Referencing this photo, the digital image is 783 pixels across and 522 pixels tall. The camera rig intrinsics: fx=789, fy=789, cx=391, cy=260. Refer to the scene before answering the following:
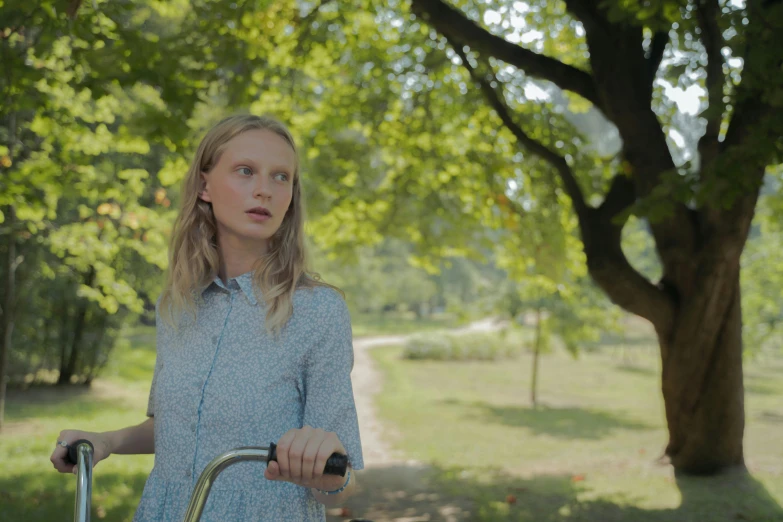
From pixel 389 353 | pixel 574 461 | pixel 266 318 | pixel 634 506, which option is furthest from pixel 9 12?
pixel 389 353

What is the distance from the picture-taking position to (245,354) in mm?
1898

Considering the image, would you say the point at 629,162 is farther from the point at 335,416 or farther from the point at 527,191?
the point at 335,416

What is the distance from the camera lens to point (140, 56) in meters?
6.03

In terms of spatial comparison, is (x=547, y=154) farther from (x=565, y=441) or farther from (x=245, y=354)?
(x=565, y=441)

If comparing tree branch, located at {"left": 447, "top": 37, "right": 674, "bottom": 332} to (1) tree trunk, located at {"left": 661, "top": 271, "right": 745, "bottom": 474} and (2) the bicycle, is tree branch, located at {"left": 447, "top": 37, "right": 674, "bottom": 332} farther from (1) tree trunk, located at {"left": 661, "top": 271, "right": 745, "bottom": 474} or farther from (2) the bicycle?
(2) the bicycle

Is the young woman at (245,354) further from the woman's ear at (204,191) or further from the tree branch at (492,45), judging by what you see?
the tree branch at (492,45)

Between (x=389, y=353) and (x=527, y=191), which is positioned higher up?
(x=527, y=191)

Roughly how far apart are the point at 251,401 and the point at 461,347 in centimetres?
3008

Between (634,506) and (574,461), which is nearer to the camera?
(634,506)

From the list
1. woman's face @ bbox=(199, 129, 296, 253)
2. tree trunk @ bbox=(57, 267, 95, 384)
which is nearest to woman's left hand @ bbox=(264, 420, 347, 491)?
woman's face @ bbox=(199, 129, 296, 253)

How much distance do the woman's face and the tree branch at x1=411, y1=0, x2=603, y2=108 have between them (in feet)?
17.4

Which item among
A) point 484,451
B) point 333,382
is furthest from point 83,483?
point 484,451

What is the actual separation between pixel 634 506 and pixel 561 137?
15.6 feet

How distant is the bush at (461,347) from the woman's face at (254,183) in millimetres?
28923
